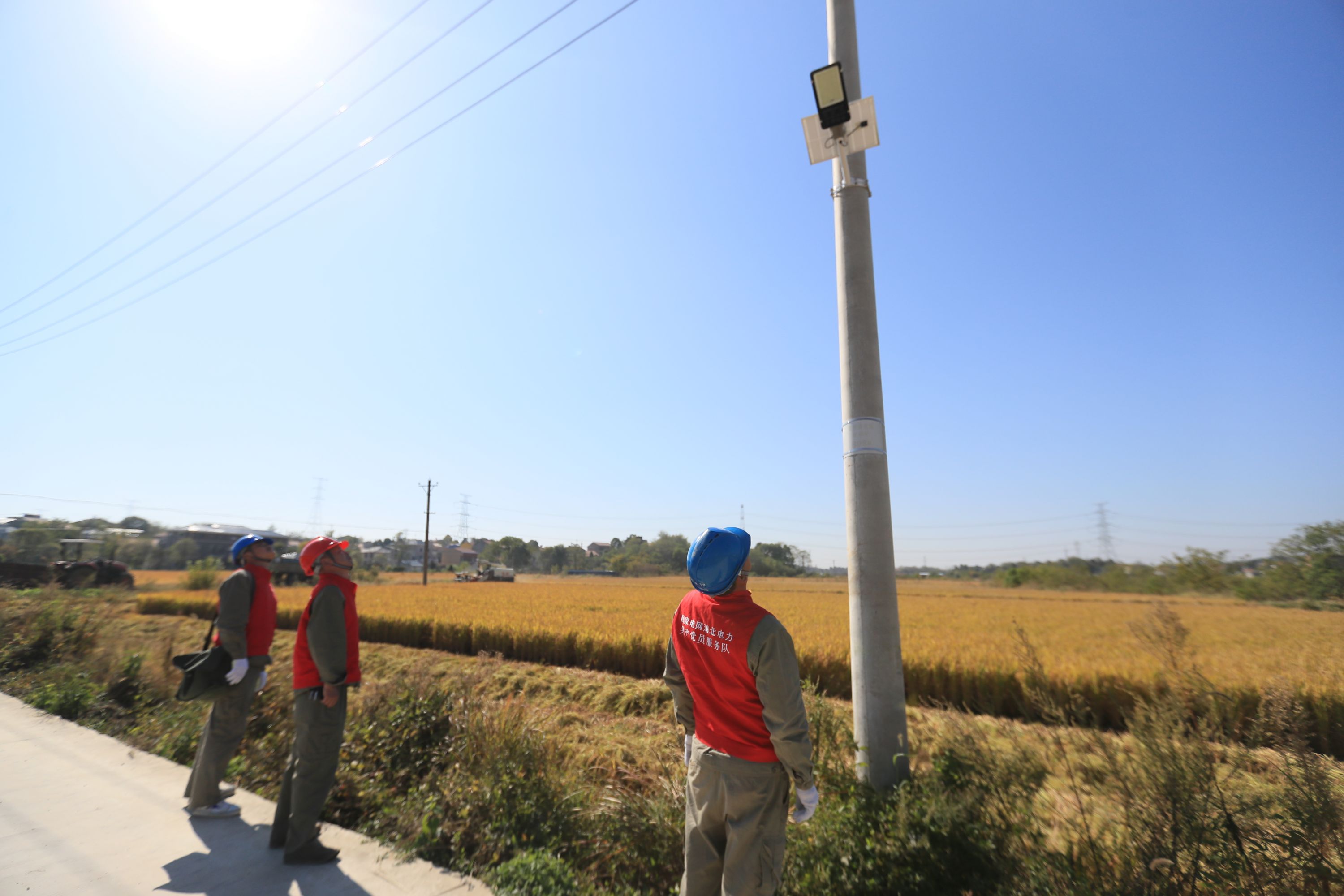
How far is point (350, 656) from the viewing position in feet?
12.2

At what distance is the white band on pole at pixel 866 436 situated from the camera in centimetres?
337

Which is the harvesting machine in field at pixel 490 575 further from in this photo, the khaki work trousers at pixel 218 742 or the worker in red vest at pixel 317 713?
the worker in red vest at pixel 317 713

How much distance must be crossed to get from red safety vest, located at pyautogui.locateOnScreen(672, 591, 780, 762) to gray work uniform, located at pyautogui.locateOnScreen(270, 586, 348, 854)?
241cm

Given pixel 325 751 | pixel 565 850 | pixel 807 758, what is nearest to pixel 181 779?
pixel 325 751

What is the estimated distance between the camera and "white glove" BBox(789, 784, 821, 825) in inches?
88.7

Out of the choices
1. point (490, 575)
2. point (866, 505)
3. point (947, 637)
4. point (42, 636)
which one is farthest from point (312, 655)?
point (490, 575)

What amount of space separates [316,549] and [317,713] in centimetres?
104

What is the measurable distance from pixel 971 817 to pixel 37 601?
16970 millimetres

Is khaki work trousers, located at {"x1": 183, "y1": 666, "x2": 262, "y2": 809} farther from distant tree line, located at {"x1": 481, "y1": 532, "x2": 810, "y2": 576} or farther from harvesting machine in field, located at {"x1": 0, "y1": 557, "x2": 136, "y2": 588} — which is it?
harvesting machine in field, located at {"x1": 0, "y1": 557, "x2": 136, "y2": 588}

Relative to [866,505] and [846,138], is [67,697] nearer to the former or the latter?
[866,505]

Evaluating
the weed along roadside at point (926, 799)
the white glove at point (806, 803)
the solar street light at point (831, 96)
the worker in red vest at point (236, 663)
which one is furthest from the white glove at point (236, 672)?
the solar street light at point (831, 96)

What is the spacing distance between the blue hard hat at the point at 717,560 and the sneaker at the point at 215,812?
414cm

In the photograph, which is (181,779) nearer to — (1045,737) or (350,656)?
(350,656)

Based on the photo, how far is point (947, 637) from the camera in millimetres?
13000
